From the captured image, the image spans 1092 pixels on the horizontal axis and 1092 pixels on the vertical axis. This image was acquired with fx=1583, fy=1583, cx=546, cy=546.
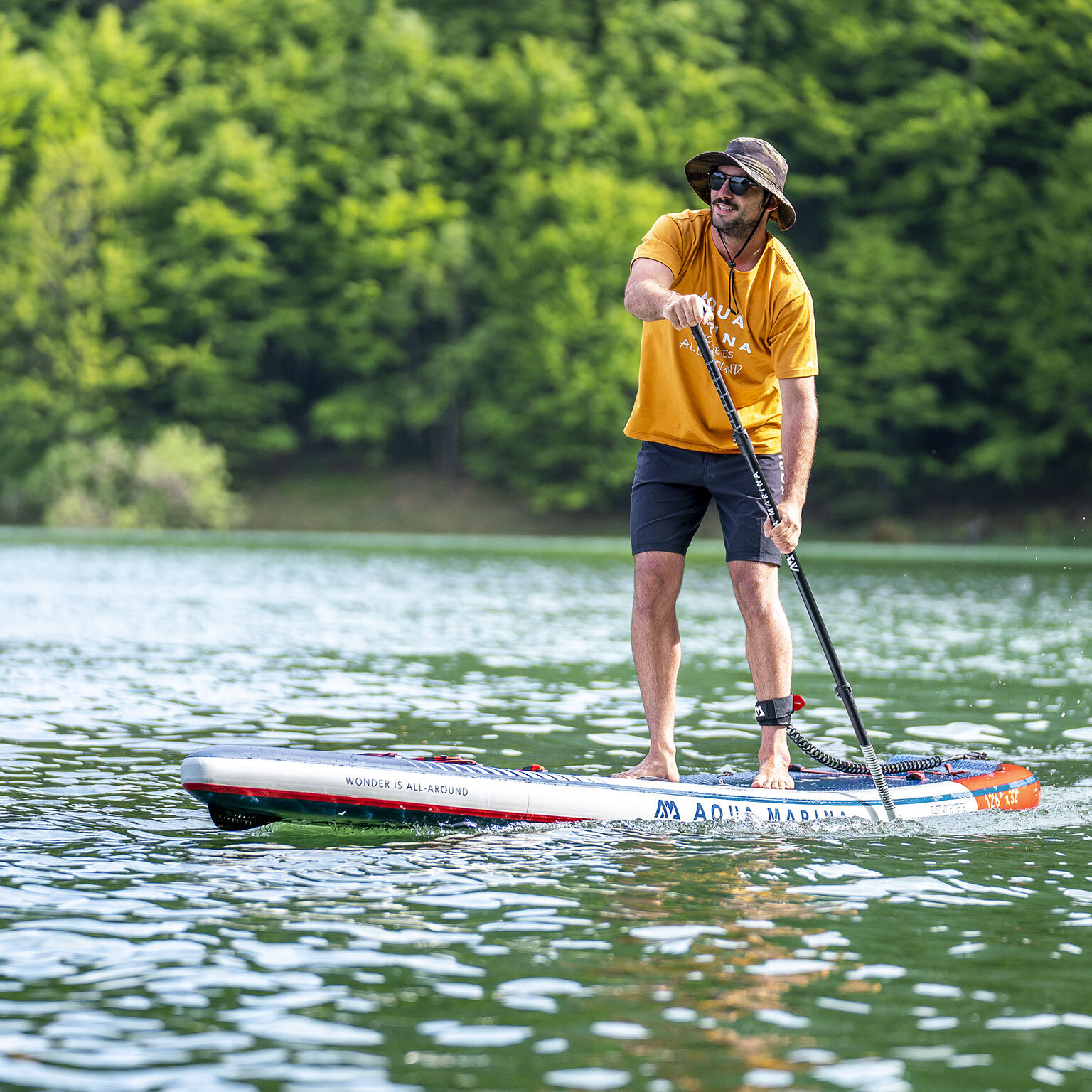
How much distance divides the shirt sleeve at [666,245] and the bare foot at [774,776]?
2.01m

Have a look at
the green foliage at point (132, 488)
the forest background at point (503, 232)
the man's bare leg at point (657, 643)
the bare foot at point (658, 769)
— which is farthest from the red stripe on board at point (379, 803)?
the forest background at point (503, 232)

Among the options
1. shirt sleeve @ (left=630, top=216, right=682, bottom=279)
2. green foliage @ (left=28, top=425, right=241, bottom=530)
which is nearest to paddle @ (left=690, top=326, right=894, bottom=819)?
shirt sleeve @ (left=630, top=216, right=682, bottom=279)

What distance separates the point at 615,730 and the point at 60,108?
4872 centimetres

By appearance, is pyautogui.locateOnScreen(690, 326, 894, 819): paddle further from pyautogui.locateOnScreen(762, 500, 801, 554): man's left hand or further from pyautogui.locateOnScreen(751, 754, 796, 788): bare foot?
pyautogui.locateOnScreen(751, 754, 796, 788): bare foot

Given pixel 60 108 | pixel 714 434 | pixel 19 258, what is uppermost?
pixel 60 108

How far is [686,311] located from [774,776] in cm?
196

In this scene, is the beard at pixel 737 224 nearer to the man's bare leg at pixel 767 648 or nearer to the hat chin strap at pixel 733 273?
the hat chin strap at pixel 733 273

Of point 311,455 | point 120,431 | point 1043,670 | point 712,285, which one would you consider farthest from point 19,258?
point 712,285

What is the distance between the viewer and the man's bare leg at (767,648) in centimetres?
646

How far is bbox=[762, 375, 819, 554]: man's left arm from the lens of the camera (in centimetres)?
634

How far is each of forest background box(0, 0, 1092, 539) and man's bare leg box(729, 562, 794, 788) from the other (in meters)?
38.8

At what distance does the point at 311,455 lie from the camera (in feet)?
177

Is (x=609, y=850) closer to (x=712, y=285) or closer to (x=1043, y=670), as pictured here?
(x=712, y=285)

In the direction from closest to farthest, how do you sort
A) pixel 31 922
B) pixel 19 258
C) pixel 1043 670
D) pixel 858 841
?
pixel 31 922 < pixel 858 841 < pixel 1043 670 < pixel 19 258
